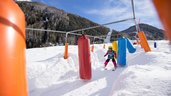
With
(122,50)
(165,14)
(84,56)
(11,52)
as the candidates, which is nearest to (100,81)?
(84,56)

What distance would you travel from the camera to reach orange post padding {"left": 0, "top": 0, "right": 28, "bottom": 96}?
1.59 metres

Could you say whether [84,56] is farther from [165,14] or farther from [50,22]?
[50,22]

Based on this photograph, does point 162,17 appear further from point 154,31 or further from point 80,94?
point 154,31

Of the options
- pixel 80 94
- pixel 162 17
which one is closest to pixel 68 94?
pixel 80 94

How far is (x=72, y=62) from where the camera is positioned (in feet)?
34.0

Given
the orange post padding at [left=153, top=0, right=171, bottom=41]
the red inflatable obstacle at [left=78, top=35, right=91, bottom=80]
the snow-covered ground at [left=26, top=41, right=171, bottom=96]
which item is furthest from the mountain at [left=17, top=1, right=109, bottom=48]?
the orange post padding at [left=153, top=0, right=171, bottom=41]

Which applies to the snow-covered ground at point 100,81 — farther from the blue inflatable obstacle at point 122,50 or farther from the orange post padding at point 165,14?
the orange post padding at point 165,14

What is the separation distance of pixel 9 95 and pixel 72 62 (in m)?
8.79

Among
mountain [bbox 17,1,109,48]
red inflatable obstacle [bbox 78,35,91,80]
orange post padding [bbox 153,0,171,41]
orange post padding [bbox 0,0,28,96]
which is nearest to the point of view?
orange post padding [bbox 153,0,171,41]

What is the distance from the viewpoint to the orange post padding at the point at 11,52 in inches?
62.4

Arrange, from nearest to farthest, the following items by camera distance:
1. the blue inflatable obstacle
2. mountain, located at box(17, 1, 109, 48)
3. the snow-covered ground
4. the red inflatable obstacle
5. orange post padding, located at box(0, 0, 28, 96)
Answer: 1. orange post padding, located at box(0, 0, 28, 96)
2. the snow-covered ground
3. the red inflatable obstacle
4. the blue inflatable obstacle
5. mountain, located at box(17, 1, 109, 48)

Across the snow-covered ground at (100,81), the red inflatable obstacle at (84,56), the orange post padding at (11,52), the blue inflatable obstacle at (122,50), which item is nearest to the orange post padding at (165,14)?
the orange post padding at (11,52)

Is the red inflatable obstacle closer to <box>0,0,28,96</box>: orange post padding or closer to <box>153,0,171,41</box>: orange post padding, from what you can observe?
<box>0,0,28,96</box>: orange post padding

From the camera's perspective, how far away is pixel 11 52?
1.66m
